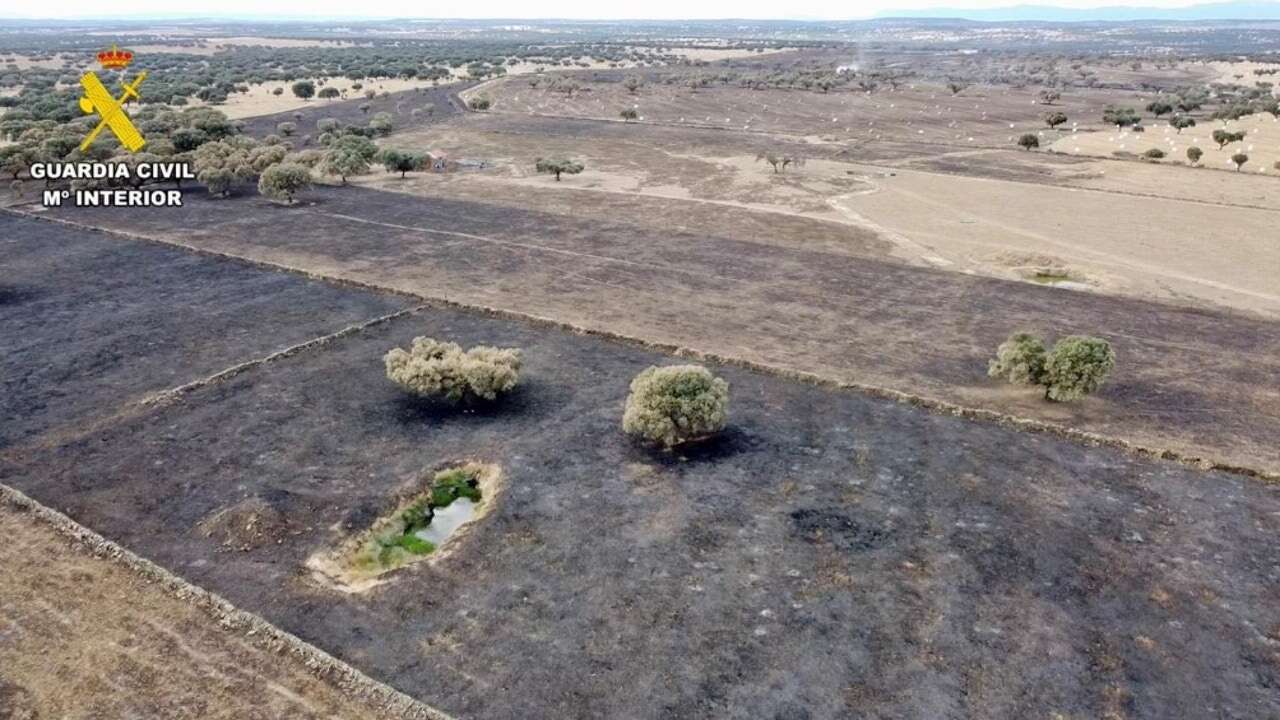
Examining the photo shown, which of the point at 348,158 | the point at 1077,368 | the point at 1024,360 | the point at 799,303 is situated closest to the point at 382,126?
the point at 348,158

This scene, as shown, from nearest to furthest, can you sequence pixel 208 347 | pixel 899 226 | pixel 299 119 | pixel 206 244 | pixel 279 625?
pixel 279 625 → pixel 208 347 → pixel 206 244 → pixel 899 226 → pixel 299 119

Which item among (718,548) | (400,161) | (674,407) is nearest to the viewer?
(718,548)

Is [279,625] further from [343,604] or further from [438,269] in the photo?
[438,269]

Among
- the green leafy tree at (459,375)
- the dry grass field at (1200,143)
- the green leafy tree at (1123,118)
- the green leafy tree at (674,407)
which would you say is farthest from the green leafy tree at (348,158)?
the green leafy tree at (1123,118)

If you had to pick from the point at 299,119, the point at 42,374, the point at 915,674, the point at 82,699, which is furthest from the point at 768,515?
the point at 299,119

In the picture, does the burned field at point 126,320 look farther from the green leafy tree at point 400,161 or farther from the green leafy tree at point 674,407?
the green leafy tree at point 400,161

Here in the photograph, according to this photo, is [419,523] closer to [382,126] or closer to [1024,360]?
[1024,360]

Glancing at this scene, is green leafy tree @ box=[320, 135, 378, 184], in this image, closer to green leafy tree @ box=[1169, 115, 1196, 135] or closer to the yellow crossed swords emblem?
the yellow crossed swords emblem
